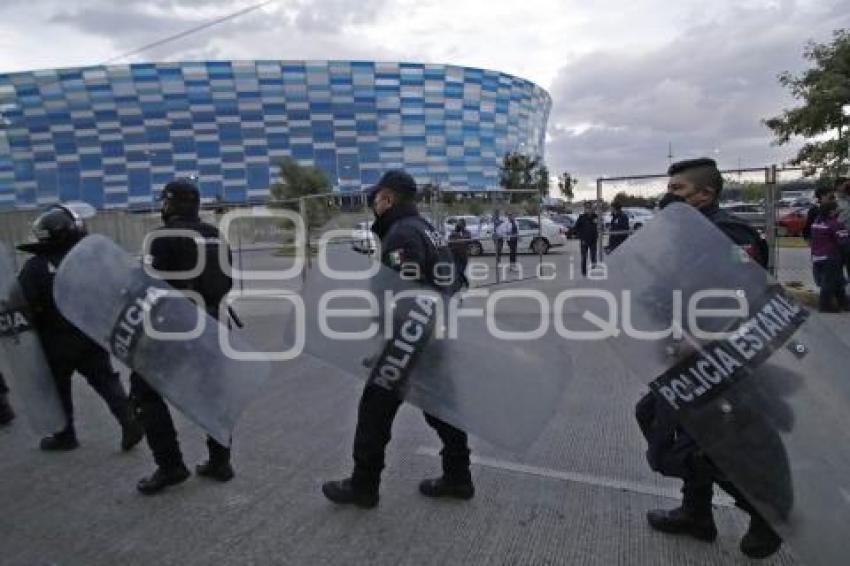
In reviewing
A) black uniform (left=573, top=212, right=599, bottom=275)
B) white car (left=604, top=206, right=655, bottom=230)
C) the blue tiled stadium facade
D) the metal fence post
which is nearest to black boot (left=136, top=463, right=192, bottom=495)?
white car (left=604, top=206, right=655, bottom=230)

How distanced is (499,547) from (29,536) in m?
2.13

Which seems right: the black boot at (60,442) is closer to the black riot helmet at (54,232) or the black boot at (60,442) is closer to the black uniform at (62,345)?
the black uniform at (62,345)

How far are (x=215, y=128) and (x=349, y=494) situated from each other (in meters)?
89.7

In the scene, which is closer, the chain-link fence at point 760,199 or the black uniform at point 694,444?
the black uniform at point 694,444

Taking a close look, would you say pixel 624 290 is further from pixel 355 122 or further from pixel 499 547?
pixel 355 122

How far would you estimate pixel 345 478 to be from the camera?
3455 millimetres

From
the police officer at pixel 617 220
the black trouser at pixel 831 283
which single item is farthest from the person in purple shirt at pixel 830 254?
the police officer at pixel 617 220

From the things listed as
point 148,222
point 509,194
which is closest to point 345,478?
point 509,194

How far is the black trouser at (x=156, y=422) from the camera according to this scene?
11.1 feet

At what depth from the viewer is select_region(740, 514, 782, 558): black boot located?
2.52m

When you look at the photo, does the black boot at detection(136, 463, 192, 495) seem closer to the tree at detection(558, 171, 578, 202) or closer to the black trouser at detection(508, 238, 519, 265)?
the black trouser at detection(508, 238, 519, 265)

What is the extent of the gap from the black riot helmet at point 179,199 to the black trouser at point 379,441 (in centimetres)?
140

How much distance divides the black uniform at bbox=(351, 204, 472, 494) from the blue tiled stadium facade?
80514 millimetres

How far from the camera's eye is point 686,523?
276 cm
